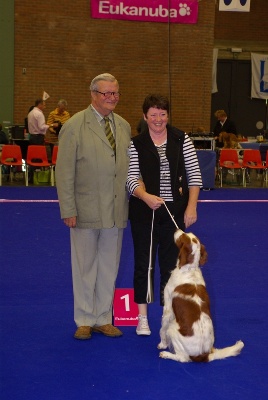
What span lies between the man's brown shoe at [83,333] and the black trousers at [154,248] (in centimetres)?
39

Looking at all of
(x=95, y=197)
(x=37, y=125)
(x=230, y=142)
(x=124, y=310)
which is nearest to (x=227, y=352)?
(x=124, y=310)

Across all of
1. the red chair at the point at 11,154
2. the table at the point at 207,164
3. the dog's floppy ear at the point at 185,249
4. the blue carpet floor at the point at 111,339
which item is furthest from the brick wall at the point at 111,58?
the dog's floppy ear at the point at 185,249

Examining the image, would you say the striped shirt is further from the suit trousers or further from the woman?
the suit trousers

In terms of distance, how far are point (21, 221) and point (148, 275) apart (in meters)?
5.08

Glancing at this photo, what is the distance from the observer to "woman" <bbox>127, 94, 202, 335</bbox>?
15.2 feet

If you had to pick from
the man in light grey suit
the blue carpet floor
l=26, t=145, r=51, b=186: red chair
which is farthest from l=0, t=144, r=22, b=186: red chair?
the man in light grey suit

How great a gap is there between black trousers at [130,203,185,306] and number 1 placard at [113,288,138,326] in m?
0.35

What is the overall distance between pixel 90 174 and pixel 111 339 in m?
1.14

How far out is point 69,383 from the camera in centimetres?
400

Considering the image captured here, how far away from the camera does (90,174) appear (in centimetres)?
473

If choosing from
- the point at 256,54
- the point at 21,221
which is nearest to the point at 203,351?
the point at 21,221

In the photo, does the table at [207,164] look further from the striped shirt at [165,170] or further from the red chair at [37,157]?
the striped shirt at [165,170]

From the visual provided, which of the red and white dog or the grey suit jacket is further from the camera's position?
the grey suit jacket

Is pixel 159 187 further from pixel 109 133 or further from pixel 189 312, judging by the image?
pixel 189 312
